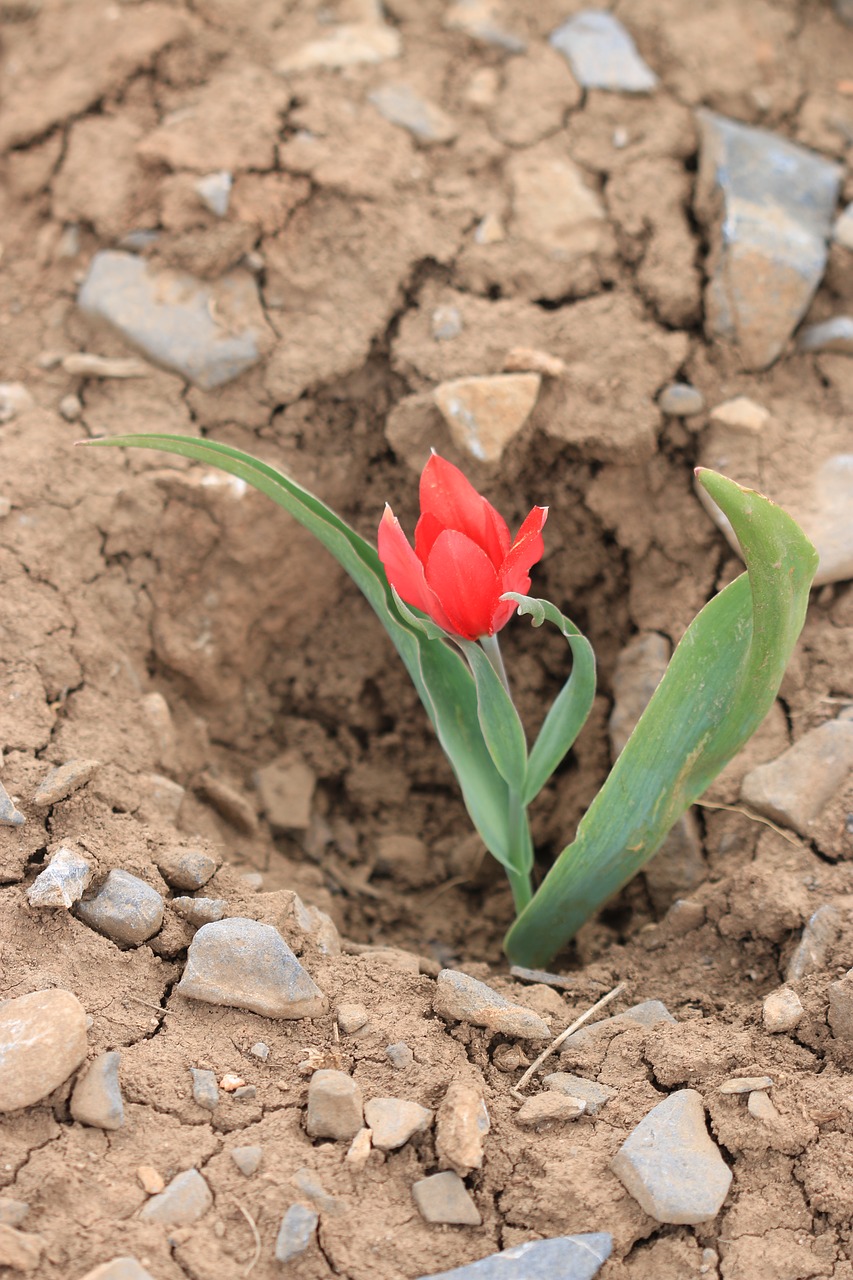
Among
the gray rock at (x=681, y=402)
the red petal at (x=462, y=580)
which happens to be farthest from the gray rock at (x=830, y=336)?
the red petal at (x=462, y=580)

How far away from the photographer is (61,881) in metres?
1.66

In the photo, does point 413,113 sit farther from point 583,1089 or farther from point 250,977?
point 583,1089

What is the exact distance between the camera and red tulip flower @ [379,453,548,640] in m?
1.57

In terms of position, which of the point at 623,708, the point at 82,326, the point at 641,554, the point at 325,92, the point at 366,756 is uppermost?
the point at 325,92

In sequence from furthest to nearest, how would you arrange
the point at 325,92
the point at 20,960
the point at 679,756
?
the point at 325,92 < the point at 679,756 < the point at 20,960

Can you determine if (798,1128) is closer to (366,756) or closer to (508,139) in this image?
(366,756)

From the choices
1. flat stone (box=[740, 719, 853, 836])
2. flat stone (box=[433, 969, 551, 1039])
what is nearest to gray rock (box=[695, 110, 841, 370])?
flat stone (box=[740, 719, 853, 836])

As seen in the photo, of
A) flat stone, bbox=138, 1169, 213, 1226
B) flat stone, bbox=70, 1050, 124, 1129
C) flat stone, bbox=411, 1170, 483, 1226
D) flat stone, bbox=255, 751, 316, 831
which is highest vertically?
flat stone, bbox=70, 1050, 124, 1129

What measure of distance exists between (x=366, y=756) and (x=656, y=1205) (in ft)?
4.76

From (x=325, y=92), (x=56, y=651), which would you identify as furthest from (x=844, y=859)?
(x=325, y=92)

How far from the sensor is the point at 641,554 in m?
2.51

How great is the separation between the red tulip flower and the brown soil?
2.00 ft

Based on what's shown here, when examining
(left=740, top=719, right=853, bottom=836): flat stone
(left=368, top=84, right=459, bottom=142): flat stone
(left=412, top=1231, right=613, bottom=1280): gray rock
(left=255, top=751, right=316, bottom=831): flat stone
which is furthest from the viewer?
(left=368, top=84, right=459, bottom=142): flat stone

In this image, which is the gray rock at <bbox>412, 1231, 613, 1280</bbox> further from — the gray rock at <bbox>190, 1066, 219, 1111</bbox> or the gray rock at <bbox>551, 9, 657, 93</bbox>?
the gray rock at <bbox>551, 9, 657, 93</bbox>
